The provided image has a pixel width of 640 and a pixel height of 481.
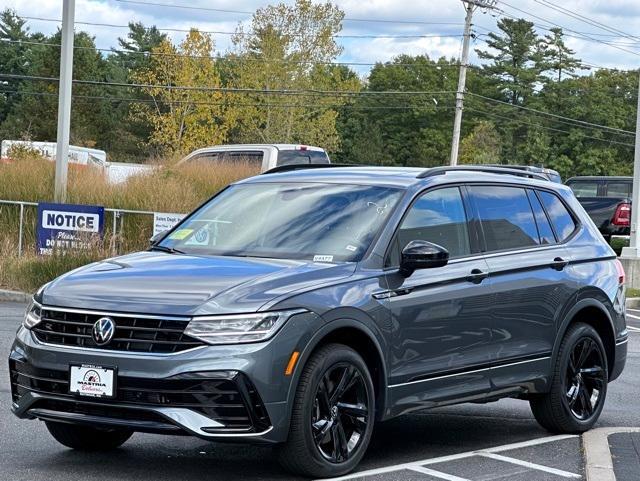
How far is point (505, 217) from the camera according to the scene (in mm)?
8500

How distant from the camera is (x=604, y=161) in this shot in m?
90.2

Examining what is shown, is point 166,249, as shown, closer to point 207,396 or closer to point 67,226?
point 207,396

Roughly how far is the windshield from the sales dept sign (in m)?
11.2

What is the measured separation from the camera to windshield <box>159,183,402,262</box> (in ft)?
24.2

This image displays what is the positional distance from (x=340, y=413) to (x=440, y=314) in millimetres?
993


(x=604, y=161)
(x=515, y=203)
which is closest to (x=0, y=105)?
(x=604, y=161)

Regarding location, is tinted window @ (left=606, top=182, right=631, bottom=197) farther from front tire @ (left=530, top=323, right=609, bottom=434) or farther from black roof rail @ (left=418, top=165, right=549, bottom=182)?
front tire @ (left=530, top=323, right=609, bottom=434)

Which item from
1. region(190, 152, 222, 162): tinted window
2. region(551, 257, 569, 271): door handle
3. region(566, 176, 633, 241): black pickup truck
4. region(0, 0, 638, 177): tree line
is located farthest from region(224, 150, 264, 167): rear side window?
region(0, 0, 638, 177): tree line

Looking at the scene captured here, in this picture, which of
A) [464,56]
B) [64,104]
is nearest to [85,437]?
[64,104]

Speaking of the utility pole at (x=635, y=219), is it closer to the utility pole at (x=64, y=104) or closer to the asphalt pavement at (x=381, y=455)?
the utility pole at (x=64, y=104)

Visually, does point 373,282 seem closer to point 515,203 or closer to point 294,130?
point 515,203

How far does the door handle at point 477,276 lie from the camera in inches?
308

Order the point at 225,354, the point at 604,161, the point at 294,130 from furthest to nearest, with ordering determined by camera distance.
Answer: the point at 604,161 < the point at 294,130 < the point at 225,354

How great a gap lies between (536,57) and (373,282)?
90.1 meters
